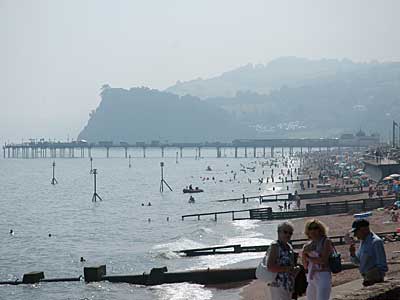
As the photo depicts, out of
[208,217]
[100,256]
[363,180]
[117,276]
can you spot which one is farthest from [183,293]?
[363,180]

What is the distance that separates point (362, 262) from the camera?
8.14 meters

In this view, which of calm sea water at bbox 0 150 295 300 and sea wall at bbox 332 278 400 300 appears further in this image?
calm sea water at bbox 0 150 295 300

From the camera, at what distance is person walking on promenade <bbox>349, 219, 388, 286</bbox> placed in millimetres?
8039

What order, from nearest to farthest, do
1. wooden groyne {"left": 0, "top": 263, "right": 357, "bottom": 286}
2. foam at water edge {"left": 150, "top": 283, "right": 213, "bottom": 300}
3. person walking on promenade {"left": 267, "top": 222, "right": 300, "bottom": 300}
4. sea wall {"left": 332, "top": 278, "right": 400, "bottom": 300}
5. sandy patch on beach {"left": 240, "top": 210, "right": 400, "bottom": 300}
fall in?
sea wall {"left": 332, "top": 278, "right": 400, "bottom": 300} → person walking on promenade {"left": 267, "top": 222, "right": 300, "bottom": 300} → sandy patch on beach {"left": 240, "top": 210, "right": 400, "bottom": 300} → foam at water edge {"left": 150, "top": 283, "right": 213, "bottom": 300} → wooden groyne {"left": 0, "top": 263, "right": 357, "bottom": 286}

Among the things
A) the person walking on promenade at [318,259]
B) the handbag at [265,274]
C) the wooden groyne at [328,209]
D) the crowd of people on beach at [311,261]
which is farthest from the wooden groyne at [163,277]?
the wooden groyne at [328,209]

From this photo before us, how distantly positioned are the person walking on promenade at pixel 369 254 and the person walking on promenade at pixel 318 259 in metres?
0.46

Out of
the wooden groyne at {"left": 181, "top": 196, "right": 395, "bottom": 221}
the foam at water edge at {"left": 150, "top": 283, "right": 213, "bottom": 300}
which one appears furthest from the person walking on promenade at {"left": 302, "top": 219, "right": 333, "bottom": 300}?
the wooden groyne at {"left": 181, "top": 196, "right": 395, "bottom": 221}

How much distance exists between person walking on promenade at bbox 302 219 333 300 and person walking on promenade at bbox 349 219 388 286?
462 mm

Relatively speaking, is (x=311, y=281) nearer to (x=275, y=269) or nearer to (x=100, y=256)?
(x=275, y=269)

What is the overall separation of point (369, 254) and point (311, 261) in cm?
70

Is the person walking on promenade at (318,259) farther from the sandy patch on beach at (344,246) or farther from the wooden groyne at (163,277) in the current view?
the wooden groyne at (163,277)

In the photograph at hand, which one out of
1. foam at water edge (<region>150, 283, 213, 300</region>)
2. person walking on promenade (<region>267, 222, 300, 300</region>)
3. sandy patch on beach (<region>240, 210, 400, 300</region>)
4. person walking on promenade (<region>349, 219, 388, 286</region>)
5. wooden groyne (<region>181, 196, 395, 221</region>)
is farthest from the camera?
wooden groyne (<region>181, 196, 395, 221</region>)

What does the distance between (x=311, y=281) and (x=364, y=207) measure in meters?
35.3

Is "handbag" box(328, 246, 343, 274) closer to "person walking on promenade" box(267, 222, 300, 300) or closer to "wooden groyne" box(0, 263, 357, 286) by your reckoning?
"person walking on promenade" box(267, 222, 300, 300)
